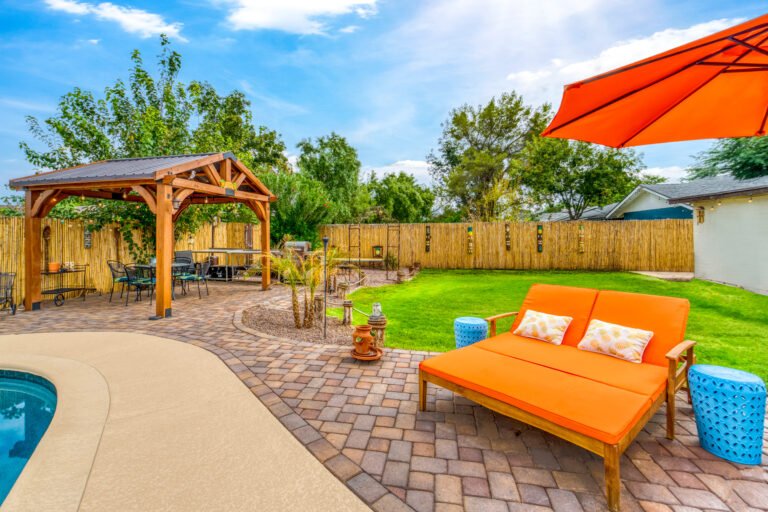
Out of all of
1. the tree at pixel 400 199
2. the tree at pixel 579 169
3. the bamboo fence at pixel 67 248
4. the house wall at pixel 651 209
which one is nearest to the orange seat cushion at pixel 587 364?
the bamboo fence at pixel 67 248

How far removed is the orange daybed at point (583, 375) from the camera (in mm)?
1912

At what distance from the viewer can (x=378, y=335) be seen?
4148 millimetres

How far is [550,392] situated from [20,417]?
166 inches

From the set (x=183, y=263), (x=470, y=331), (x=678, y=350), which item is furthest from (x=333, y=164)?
(x=678, y=350)

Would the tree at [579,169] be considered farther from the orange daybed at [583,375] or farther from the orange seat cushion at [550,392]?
the orange seat cushion at [550,392]

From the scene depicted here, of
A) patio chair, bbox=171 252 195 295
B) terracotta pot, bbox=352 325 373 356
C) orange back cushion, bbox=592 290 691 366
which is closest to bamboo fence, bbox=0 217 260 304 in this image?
patio chair, bbox=171 252 195 295

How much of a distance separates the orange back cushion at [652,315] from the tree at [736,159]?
16.7m

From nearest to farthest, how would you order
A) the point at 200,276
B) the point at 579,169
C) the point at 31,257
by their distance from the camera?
the point at 31,257
the point at 200,276
the point at 579,169

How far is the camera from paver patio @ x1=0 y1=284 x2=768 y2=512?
1.81 meters

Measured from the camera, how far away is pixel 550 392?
2.23m

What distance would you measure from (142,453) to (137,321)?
4127 mm

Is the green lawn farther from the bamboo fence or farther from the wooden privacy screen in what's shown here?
the bamboo fence

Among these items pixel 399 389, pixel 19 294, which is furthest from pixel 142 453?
pixel 19 294

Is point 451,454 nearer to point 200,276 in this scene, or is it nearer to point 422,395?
point 422,395
